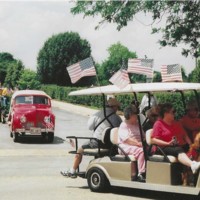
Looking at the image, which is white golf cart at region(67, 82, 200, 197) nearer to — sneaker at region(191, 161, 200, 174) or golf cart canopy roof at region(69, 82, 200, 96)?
golf cart canopy roof at region(69, 82, 200, 96)

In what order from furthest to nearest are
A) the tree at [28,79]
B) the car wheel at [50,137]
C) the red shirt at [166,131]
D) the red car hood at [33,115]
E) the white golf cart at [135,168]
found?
the tree at [28,79] → the car wheel at [50,137] → the red car hood at [33,115] → the red shirt at [166,131] → the white golf cart at [135,168]

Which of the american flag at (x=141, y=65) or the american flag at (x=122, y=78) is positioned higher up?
the american flag at (x=141, y=65)

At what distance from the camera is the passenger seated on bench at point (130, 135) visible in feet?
30.3

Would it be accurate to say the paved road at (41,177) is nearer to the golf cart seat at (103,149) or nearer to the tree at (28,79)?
the golf cart seat at (103,149)

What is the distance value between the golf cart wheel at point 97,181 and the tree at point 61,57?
215 feet

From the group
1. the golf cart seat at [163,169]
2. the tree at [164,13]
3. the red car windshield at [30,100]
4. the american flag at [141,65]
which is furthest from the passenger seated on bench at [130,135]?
the red car windshield at [30,100]

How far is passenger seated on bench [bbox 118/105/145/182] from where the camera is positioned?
9.23m

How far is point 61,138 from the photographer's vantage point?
20.0 m

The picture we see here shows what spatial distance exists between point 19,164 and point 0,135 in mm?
7601

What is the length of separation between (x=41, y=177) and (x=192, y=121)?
338cm

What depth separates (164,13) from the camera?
15406 millimetres

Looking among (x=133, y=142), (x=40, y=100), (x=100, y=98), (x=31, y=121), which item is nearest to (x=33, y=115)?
(x=31, y=121)

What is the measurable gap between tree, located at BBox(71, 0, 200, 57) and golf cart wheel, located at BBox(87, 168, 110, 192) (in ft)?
19.6

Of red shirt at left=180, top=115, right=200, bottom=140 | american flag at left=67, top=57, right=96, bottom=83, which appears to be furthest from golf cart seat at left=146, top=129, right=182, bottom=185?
american flag at left=67, top=57, right=96, bottom=83
